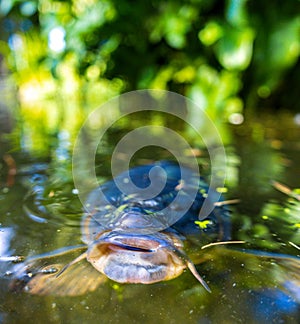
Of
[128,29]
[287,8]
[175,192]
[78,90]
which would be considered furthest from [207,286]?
[78,90]

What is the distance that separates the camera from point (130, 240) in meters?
0.62

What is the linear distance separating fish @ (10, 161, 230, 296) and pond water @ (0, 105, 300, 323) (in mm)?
19

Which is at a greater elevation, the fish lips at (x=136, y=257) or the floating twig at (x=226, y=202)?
the floating twig at (x=226, y=202)

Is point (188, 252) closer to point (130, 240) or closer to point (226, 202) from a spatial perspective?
point (130, 240)

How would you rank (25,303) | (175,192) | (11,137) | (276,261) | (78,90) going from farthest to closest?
(78,90) → (11,137) → (175,192) → (276,261) → (25,303)

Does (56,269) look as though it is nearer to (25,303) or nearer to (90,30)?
(25,303)

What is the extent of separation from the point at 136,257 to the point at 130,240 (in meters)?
0.04

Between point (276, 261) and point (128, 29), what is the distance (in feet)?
7.20

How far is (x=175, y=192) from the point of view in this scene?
2.99ft

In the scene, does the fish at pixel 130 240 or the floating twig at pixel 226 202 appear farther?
the floating twig at pixel 226 202

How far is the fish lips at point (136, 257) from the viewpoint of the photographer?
0.56 meters

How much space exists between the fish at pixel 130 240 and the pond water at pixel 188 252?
0.06ft

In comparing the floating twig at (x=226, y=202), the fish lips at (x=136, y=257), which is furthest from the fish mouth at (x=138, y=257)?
the floating twig at (x=226, y=202)

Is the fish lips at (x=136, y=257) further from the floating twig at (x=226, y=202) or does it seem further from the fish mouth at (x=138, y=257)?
the floating twig at (x=226, y=202)
